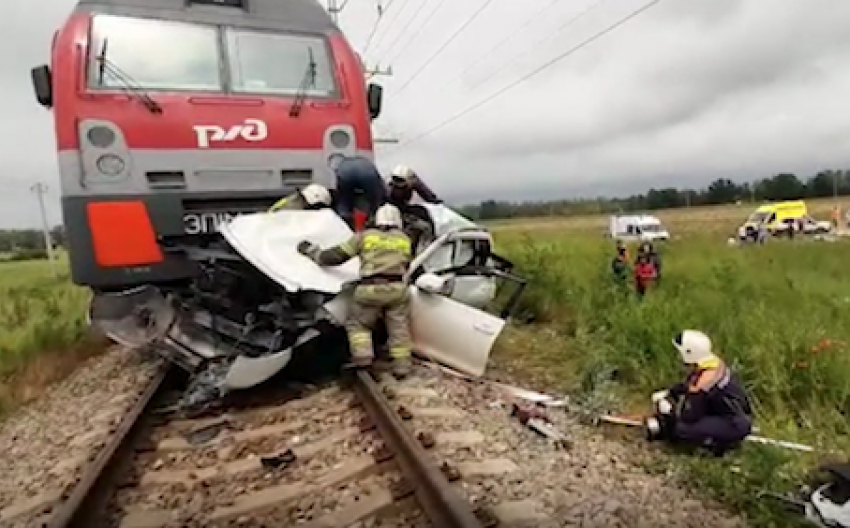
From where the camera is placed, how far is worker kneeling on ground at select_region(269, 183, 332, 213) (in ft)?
19.7

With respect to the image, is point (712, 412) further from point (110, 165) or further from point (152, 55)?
point (152, 55)

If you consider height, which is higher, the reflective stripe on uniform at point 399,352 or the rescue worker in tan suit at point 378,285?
the rescue worker in tan suit at point 378,285

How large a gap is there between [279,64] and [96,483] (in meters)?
4.28

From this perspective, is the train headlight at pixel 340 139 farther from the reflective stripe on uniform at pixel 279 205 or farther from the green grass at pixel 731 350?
the green grass at pixel 731 350

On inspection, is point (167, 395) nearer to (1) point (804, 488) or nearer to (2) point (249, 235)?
(2) point (249, 235)

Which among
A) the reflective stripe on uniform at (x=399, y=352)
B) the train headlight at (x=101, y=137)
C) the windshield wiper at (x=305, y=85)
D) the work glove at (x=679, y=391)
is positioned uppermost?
the windshield wiper at (x=305, y=85)

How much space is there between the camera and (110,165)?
581 cm

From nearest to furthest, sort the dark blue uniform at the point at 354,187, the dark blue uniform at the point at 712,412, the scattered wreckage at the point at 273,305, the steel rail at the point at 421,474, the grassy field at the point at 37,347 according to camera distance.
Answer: the steel rail at the point at 421,474 → the dark blue uniform at the point at 712,412 → the scattered wreckage at the point at 273,305 → the dark blue uniform at the point at 354,187 → the grassy field at the point at 37,347

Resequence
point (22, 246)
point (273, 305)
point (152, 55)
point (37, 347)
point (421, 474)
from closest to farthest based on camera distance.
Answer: point (421, 474) → point (273, 305) → point (152, 55) → point (37, 347) → point (22, 246)

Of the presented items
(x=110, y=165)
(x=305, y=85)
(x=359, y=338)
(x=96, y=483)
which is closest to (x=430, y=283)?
(x=359, y=338)

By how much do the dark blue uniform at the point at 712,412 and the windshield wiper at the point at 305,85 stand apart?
399 cm

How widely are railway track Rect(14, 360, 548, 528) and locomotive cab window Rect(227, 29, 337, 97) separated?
2.95 meters

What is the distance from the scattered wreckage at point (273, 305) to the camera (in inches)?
205

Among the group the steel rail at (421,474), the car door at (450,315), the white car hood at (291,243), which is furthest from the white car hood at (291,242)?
the steel rail at (421,474)
